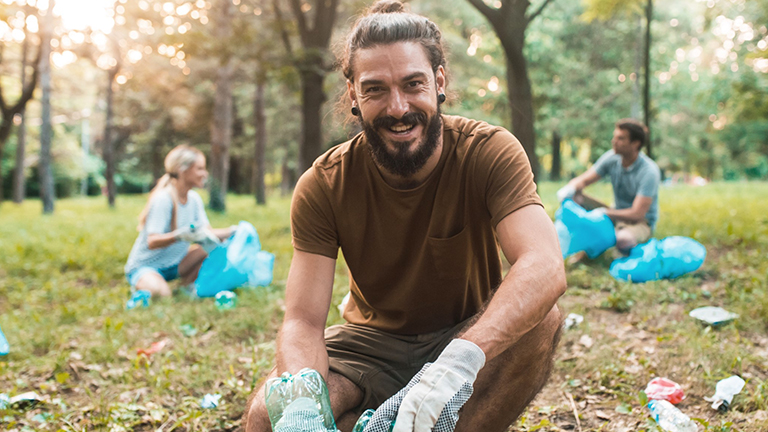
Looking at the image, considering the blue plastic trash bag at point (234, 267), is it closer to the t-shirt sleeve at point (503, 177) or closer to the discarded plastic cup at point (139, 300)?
A: the discarded plastic cup at point (139, 300)

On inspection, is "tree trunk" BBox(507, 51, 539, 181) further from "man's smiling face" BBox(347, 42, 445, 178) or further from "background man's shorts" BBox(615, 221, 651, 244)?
"man's smiling face" BBox(347, 42, 445, 178)

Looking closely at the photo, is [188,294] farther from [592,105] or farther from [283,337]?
[592,105]

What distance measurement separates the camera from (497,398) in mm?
1750

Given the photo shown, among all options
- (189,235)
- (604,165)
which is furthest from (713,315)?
(189,235)

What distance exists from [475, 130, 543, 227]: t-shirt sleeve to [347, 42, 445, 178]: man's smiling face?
0.19 m

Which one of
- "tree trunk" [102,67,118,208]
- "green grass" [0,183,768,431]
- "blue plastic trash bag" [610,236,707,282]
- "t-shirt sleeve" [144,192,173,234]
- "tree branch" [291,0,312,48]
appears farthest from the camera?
"tree trunk" [102,67,118,208]

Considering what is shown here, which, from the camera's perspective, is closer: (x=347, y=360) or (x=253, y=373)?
(x=347, y=360)

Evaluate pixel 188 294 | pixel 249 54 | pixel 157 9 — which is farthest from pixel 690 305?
pixel 157 9

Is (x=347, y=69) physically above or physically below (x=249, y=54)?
below

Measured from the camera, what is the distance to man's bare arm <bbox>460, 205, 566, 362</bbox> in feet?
5.40

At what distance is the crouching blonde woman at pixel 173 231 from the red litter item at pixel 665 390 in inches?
140

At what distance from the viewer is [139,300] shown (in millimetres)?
4527

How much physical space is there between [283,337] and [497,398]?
0.72 m

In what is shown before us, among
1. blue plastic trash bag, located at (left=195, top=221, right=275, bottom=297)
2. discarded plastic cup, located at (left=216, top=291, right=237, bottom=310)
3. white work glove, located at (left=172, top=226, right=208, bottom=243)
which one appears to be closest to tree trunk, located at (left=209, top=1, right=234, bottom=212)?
white work glove, located at (left=172, top=226, right=208, bottom=243)
